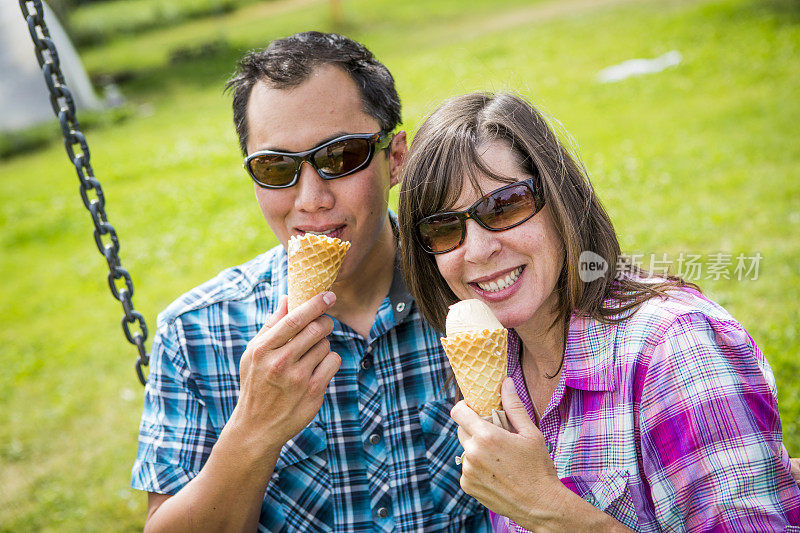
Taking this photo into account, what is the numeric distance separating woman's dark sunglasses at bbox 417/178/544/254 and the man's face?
1.42 ft

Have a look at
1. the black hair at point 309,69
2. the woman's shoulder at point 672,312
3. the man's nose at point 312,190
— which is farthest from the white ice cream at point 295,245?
the woman's shoulder at point 672,312

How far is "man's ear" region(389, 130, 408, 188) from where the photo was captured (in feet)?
9.68

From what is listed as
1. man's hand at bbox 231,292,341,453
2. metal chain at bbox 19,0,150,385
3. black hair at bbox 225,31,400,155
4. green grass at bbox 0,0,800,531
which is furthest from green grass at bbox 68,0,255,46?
man's hand at bbox 231,292,341,453

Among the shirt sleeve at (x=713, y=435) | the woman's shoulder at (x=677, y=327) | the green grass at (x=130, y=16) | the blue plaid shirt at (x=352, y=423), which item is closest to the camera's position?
the shirt sleeve at (x=713, y=435)

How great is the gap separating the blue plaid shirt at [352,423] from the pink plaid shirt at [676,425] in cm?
64

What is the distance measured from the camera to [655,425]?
2.05 m

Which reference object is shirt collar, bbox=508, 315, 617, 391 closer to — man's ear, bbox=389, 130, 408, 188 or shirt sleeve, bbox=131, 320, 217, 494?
man's ear, bbox=389, 130, 408, 188

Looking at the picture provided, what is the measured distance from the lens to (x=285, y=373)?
2260 millimetres

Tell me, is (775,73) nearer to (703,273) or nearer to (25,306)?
(703,273)

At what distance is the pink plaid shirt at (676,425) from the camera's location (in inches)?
75.5

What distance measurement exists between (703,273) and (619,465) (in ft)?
16.2

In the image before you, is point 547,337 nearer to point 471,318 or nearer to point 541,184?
point 471,318

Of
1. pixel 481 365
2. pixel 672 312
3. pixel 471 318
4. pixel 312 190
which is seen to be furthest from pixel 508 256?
pixel 312 190

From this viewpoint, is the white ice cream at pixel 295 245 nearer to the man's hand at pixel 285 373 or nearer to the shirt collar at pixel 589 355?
the man's hand at pixel 285 373
